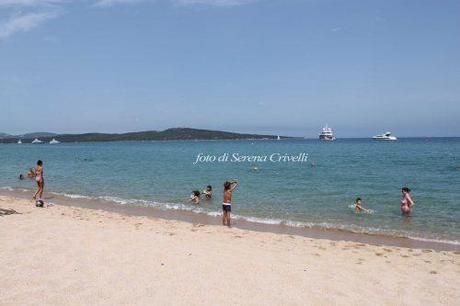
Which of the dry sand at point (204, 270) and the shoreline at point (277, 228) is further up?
the dry sand at point (204, 270)

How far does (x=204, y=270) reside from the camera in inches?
314

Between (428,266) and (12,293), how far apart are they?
8.06 meters

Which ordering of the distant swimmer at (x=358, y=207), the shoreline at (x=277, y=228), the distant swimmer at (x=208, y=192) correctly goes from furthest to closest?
the distant swimmer at (x=208, y=192), the distant swimmer at (x=358, y=207), the shoreline at (x=277, y=228)

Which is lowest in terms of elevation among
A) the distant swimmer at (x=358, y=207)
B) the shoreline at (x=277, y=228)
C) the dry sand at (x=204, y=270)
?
the shoreline at (x=277, y=228)

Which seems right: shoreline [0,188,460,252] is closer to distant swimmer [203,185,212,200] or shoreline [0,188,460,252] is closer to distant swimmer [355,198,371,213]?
distant swimmer [203,185,212,200]

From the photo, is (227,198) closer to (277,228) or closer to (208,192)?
(277,228)

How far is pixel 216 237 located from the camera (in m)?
11.7

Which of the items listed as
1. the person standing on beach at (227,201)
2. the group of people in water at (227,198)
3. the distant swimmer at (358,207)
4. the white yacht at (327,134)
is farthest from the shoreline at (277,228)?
the white yacht at (327,134)

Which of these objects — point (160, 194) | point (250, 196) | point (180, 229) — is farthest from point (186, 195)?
point (180, 229)

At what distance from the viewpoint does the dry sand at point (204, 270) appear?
6727 mm

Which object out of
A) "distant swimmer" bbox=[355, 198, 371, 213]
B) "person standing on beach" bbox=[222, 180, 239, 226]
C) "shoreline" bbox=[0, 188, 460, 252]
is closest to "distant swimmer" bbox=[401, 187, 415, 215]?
"distant swimmer" bbox=[355, 198, 371, 213]

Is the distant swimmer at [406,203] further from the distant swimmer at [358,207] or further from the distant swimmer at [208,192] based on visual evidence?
the distant swimmer at [208,192]

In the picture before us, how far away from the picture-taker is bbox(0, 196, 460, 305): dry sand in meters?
6.73

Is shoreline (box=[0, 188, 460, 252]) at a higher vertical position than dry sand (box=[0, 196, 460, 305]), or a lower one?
lower
